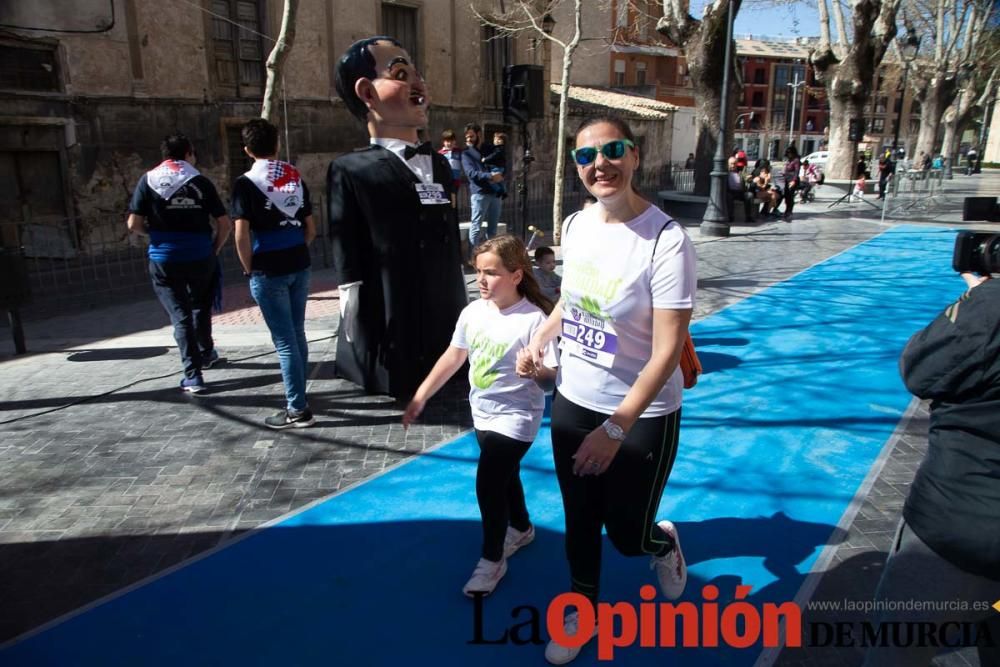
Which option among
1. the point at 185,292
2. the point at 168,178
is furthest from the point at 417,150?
the point at 185,292

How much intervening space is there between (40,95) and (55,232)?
8.58 feet

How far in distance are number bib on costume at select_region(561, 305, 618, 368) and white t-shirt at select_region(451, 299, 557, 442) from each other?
30cm

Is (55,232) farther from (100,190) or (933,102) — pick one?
(933,102)

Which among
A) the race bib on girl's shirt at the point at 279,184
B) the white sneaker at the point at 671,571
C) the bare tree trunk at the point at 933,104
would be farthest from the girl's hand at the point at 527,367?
the bare tree trunk at the point at 933,104

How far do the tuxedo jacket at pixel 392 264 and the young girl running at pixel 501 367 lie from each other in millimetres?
1834

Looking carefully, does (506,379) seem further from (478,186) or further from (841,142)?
(841,142)

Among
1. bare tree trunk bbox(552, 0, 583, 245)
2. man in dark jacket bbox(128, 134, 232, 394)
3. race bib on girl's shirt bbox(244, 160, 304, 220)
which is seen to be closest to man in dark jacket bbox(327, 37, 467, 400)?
race bib on girl's shirt bbox(244, 160, 304, 220)

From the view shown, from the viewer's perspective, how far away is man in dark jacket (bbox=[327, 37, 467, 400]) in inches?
180

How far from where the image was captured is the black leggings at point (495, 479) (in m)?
2.83

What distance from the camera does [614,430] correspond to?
2.23 meters

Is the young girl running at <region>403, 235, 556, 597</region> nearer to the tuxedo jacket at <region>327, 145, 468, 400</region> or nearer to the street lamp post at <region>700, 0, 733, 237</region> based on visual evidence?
the tuxedo jacket at <region>327, 145, 468, 400</region>

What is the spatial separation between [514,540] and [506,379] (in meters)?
→ 0.96

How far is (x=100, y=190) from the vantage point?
1400 cm

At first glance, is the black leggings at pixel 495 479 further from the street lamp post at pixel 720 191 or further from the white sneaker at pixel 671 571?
the street lamp post at pixel 720 191
